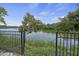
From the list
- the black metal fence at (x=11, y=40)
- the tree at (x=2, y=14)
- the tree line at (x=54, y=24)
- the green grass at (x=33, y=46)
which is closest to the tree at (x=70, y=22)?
the tree line at (x=54, y=24)

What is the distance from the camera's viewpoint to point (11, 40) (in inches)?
111

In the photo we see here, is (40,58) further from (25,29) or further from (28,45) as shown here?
(25,29)

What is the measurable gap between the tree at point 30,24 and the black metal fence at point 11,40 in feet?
0.29

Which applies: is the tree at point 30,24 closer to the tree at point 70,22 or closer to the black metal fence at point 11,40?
the black metal fence at point 11,40

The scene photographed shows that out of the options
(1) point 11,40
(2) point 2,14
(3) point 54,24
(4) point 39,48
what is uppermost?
(2) point 2,14

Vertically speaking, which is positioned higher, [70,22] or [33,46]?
[70,22]

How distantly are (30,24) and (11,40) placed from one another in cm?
32

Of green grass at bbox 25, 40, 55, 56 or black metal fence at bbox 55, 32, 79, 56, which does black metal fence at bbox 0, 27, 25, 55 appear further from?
black metal fence at bbox 55, 32, 79, 56

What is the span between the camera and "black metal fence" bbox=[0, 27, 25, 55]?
2820 millimetres

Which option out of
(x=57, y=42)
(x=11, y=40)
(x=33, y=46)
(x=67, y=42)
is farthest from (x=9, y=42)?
(x=67, y=42)

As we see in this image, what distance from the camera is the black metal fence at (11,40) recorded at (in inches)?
111

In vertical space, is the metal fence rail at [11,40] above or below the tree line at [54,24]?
below

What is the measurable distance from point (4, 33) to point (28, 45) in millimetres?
343

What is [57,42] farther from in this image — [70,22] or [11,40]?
[11,40]
